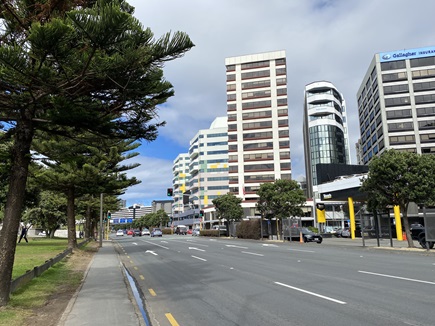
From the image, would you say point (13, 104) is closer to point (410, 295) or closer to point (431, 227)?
point (410, 295)

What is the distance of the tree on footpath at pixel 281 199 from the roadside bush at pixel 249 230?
8.93 feet

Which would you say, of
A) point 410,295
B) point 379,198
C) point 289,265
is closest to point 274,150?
point 379,198

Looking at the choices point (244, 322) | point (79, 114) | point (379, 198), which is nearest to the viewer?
point (244, 322)

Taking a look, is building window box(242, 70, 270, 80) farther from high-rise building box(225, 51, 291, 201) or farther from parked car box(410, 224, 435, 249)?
parked car box(410, 224, 435, 249)

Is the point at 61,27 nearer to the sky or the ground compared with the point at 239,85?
nearer to the ground

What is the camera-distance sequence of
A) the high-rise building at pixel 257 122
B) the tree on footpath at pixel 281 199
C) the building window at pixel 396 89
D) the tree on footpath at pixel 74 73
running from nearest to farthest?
the tree on footpath at pixel 74 73 < the tree on footpath at pixel 281 199 < the building window at pixel 396 89 < the high-rise building at pixel 257 122

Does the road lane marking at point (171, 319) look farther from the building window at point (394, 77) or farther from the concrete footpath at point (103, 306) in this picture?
the building window at point (394, 77)

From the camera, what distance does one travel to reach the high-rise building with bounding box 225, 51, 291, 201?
318ft

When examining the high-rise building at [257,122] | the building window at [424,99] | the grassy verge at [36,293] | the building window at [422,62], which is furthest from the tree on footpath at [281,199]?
the building window at [422,62]

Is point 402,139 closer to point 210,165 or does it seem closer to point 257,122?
point 257,122

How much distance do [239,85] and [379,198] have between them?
267 ft

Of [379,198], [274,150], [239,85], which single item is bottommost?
[379,198]

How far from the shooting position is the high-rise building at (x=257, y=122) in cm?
9694

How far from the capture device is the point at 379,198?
22703 mm
